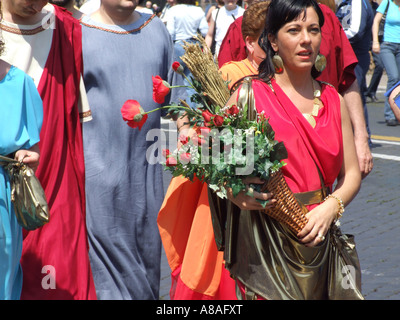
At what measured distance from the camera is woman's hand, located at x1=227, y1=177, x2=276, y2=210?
327 centimetres

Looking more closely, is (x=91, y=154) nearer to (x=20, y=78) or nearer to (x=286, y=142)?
(x=20, y=78)

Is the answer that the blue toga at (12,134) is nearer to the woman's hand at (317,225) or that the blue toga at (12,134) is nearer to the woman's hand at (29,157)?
the woman's hand at (29,157)

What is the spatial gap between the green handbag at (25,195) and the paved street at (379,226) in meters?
1.92

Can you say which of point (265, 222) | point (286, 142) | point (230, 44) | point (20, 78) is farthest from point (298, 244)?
point (230, 44)

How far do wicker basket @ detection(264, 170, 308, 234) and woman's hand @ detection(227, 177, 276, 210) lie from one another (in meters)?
0.03

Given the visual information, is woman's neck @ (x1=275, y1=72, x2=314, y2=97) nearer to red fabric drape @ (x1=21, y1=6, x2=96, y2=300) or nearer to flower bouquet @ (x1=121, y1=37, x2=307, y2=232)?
flower bouquet @ (x1=121, y1=37, x2=307, y2=232)

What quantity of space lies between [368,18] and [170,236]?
19.2 ft

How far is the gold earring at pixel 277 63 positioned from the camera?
3.64 metres

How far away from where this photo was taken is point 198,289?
4332 mm

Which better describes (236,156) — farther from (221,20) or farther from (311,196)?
(221,20)

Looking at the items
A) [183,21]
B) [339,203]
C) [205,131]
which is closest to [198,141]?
[205,131]

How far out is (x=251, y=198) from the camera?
3.33 m

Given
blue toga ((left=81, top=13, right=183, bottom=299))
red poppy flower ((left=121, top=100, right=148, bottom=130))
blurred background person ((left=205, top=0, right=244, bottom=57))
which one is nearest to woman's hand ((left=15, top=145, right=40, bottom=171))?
red poppy flower ((left=121, top=100, right=148, bottom=130))

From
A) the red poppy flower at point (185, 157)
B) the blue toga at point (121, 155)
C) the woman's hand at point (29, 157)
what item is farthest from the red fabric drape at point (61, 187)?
the red poppy flower at point (185, 157)
